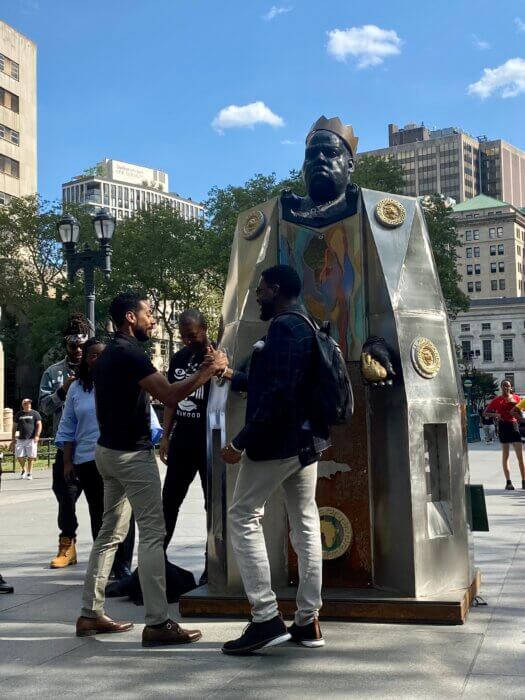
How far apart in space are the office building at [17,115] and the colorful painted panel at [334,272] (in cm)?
5489

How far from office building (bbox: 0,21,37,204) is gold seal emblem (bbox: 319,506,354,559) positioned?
2188 inches

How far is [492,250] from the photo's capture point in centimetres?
13438

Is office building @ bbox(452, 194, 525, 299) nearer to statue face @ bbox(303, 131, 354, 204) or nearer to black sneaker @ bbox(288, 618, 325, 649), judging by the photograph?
statue face @ bbox(303, 131, 354, 204)

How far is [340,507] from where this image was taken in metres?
5.43

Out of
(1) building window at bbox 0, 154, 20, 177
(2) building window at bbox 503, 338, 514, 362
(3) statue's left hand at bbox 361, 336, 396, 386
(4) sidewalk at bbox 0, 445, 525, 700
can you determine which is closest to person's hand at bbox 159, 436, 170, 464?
(4) sidewalk at bbox 0, 445, 525, 700

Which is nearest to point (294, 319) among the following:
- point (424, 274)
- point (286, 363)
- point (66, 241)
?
point (286, 363)

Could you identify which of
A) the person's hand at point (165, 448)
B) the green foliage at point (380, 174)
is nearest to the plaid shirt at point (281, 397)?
the person's hand at point (165, 448)

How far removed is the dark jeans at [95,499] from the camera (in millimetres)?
6625

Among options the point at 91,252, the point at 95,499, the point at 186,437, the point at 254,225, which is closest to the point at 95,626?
the point at 186,437

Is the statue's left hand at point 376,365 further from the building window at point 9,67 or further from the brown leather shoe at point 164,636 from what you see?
the building window at point 9,67

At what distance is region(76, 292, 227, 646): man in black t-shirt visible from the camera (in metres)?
4.64

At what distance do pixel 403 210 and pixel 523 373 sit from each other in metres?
Answer: 112

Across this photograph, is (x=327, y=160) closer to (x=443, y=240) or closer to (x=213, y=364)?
(x=213, y=364)

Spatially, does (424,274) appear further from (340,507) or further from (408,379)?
(340,507)
